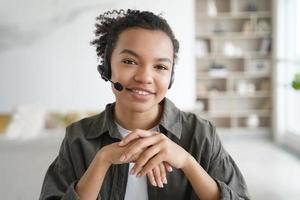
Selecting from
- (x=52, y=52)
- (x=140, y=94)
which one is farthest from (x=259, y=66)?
(x=140, y=94)

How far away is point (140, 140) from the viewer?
31.2 inches

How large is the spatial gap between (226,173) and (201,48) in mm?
4852

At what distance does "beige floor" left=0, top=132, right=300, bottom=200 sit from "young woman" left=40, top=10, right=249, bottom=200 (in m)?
1.54

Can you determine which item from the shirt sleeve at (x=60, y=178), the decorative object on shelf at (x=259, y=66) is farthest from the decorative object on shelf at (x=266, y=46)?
the shirt sleeve at (x=60, y=178)

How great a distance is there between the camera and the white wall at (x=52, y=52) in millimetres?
4824

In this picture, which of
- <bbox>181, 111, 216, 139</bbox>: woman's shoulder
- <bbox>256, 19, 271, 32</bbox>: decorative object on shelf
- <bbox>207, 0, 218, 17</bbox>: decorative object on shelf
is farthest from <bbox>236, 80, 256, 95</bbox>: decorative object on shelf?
<bbox>181, 111, 216, 139</bbox>: woman's shoulder

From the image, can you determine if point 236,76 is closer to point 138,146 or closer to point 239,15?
point 239,15

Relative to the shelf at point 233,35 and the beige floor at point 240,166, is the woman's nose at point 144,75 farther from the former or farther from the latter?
the shelf at point 233,35

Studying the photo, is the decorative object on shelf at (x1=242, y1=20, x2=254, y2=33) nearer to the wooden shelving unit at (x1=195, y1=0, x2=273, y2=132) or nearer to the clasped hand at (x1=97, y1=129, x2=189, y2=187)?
the wooden shelving unit at (x1=195, y1=0, x2=273, y2=132)

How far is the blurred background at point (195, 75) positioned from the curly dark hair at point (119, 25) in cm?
247

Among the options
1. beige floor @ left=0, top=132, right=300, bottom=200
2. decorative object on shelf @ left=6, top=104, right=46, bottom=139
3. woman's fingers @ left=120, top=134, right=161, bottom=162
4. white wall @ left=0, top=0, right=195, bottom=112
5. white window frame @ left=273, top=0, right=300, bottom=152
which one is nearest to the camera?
woman's fingers @ left=120, top=134, right=161, bottom=162

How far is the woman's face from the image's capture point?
0.82 metres

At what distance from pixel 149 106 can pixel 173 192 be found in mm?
219

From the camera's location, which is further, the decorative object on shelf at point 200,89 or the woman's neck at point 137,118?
the decorative object on shelf at point 200,89
